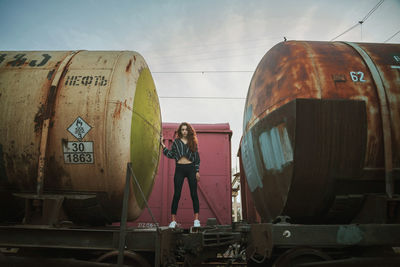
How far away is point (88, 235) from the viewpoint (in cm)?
285

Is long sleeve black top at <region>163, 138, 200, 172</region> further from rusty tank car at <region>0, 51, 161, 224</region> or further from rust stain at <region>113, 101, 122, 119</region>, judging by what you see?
rust stain at <region>113, 101, 122, 119</region>

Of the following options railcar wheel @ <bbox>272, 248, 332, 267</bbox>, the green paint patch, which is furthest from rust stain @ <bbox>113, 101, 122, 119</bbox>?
railcar wheel @ <bbox>272, 248, 332, 267</bbox>

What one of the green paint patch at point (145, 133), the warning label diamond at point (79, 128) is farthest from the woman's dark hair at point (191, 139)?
the warning label diamond at point (79, 128)

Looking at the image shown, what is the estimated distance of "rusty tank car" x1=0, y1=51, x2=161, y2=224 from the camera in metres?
3.07

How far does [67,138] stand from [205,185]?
4.15m

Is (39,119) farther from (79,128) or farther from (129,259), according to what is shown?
(129,259)

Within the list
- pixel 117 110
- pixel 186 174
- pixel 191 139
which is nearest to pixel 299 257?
pixel 186 174

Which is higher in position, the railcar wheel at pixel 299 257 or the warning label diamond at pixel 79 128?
the warning label diamond at pixel 79 128

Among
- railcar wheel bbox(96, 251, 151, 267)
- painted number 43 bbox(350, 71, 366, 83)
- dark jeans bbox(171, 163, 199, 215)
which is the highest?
painted number 43 bbox(350, 71, 366, 83)

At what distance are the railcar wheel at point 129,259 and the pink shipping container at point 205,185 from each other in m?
3.33

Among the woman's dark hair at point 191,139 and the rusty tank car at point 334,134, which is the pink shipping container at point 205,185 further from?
the rusty tank car at point 334,134

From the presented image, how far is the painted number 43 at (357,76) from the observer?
3045 millimetres

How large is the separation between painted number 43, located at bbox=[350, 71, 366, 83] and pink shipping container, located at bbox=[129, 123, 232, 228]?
4059 millimetres

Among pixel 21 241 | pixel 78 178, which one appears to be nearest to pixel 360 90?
pixel 78 178
